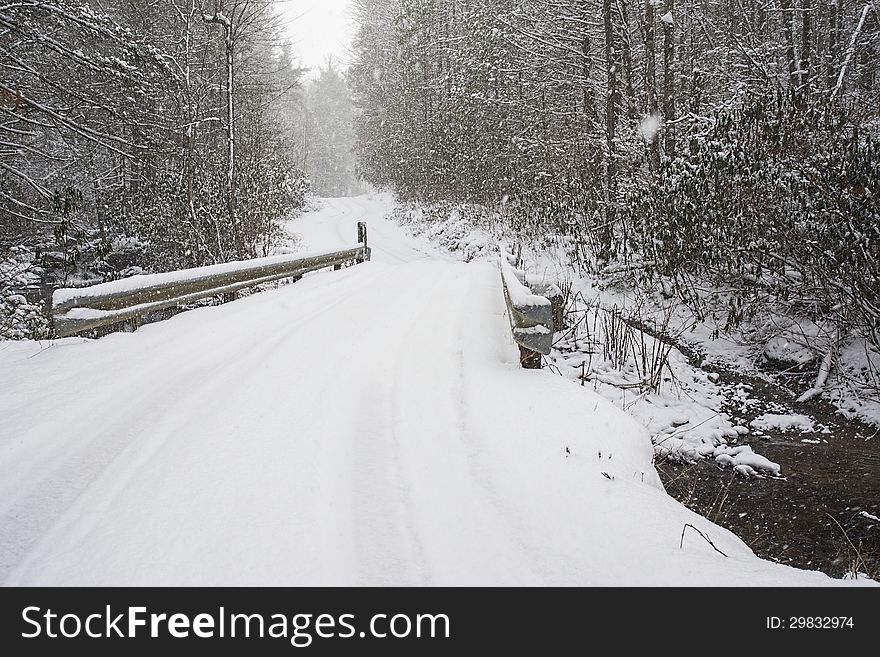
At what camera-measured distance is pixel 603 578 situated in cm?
214

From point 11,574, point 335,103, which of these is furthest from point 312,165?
point 11,574

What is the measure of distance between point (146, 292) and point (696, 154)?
7842 mm

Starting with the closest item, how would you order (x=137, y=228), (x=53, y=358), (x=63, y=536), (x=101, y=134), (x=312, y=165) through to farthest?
(x=63, y=536), (x=53, y=358), (x=101, y=134), (x=137, y=228), (x=312, y=165)

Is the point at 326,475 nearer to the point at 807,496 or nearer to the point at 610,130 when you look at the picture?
the point at 807,496

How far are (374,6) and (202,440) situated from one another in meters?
46.7

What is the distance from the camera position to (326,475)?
288 cm

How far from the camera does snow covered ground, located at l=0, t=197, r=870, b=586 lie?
219 cm

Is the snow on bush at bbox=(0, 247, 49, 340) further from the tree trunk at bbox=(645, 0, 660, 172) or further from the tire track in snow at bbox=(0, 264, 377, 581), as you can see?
the tree trunk at bbox=(645, 0, 660, 172)

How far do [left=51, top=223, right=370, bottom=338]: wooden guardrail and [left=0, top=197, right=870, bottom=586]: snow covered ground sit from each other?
0.35 metres

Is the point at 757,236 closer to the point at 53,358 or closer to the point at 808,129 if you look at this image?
the point at 808,129

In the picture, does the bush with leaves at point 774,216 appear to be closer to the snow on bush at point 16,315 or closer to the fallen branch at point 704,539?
the fallen branch at point 704,539

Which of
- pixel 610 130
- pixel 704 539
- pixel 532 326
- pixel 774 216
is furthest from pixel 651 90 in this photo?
pixel 704 539

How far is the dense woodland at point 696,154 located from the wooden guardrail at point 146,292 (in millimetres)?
6423

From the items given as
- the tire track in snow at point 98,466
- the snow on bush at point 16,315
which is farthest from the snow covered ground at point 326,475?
the snow on bush at point 16,315
